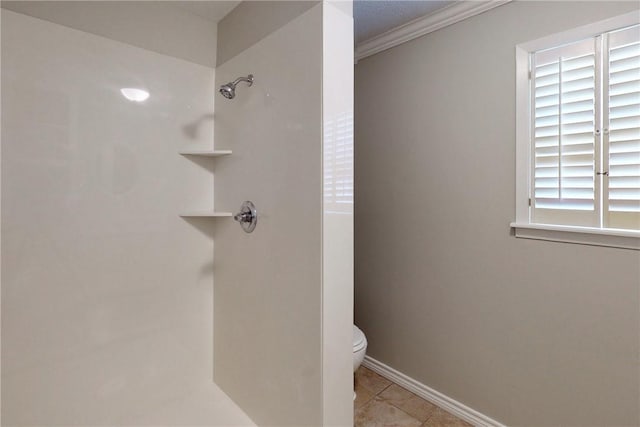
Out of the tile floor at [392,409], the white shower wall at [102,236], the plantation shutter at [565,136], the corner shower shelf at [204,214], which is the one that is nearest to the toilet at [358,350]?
the tile floor at [392,409]

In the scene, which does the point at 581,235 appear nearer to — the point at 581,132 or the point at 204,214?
the point at 581,132

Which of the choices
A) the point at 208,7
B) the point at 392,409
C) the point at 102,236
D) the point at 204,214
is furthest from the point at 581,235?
the point at 102,236

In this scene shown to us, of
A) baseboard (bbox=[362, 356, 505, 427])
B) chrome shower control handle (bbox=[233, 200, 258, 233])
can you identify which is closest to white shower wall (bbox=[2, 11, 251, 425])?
chrome shower control handle (bbox=[233, 200, 258, 233])

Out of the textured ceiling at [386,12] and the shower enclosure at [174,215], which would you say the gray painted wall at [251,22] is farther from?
the textured ceiling at [386,12]

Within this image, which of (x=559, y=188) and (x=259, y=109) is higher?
(x=259, y=109)

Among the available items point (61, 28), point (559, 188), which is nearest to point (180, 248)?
point (61, 28)

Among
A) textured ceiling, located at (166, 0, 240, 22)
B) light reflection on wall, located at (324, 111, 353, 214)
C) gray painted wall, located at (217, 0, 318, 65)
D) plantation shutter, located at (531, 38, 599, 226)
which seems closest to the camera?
light reflection on wall, located at (324, 111, 353, 214)

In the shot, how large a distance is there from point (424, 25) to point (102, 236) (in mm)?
2128

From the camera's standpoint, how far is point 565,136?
1.51 m

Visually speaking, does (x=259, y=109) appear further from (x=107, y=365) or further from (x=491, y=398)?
(x=491, y=398)

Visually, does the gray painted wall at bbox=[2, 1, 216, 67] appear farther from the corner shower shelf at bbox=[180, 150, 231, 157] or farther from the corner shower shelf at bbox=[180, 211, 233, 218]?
the corner shower shelf at bbox=[180, 211, 233, 218]

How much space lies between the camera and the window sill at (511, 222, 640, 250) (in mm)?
1328

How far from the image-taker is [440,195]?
6.39 ft

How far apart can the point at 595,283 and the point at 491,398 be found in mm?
820
